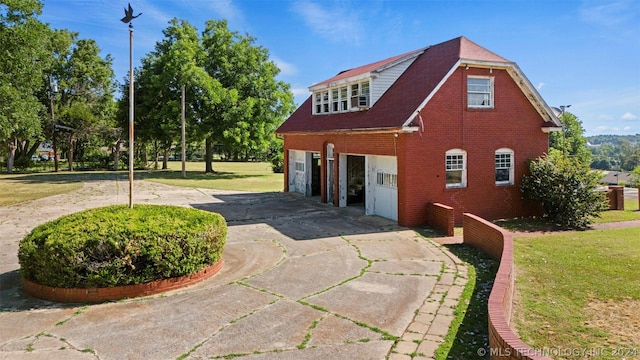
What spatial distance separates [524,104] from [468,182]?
4.16 m

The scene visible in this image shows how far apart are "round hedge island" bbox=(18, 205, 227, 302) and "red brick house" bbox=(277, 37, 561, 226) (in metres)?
8.68

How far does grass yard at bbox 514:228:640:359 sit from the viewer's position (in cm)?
668

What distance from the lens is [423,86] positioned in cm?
1634

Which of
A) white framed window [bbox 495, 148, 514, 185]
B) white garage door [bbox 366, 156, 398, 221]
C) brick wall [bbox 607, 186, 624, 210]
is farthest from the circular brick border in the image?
brick wall [bbox 607, 186, 624, 210]

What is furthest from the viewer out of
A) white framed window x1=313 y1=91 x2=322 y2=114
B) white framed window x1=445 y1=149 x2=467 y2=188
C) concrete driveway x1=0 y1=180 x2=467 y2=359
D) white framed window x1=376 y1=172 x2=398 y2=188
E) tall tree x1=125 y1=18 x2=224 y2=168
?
tall tree x1=125 y1=18 x2=224 y2=168

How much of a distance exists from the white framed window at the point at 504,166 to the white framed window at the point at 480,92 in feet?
6.36

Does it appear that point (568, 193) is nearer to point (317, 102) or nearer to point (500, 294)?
point (500, 294)

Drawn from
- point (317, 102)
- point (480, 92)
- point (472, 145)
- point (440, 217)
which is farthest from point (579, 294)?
point (317, 102)

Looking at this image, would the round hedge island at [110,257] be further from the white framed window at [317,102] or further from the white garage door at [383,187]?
the white framed window at [317,102]

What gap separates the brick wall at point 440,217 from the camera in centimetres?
1453

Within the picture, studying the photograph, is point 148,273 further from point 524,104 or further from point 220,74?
point 220,74

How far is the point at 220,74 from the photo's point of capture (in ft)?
136

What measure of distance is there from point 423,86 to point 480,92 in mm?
2380

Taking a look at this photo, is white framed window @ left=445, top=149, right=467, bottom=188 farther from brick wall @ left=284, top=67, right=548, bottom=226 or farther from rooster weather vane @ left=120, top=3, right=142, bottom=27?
rooster weather vane @ left=120, top=3, right=142, bottom=27
